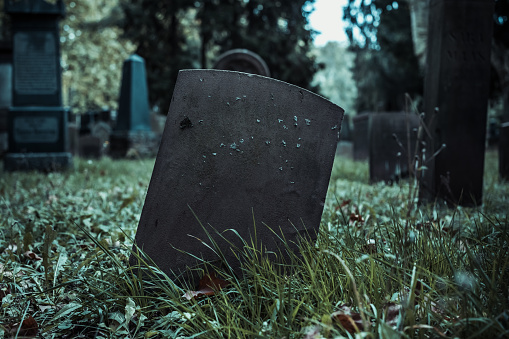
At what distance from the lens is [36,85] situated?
820 cm

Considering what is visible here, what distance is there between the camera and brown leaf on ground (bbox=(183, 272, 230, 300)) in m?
1.74

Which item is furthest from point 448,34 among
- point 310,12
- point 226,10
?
point 310,12

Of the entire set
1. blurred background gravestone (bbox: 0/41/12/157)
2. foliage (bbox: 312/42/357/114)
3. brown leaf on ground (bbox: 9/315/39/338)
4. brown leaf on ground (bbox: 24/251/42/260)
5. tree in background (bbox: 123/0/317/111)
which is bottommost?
brown leaf on ground (bbox: 9/315/39/338)

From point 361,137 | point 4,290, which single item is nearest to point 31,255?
point 4,290

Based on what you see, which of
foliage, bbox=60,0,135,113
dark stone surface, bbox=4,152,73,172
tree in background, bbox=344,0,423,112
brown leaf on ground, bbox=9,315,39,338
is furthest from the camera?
foliage, bbox=60,0,135,113

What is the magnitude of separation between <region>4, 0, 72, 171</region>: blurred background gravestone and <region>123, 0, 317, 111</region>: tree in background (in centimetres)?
652

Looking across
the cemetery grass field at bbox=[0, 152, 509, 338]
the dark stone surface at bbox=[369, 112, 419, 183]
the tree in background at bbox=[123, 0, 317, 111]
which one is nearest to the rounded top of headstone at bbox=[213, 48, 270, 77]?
the dark stone surface at bbox=[369, 112, 419, 183]

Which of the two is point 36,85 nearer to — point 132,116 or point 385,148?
point 132,116

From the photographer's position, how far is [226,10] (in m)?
14.0

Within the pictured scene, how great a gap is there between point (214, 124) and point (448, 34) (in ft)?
8.83

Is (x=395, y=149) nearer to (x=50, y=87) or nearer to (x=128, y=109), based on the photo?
(x=50, y=87)

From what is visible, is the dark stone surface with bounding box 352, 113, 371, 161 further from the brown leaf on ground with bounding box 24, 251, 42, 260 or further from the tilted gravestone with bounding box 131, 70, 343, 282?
the brown leaf on ground with bounding box 24, 251, 42, 260

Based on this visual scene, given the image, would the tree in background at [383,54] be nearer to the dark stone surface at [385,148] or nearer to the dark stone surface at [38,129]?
the dark stone surface at [385,148]

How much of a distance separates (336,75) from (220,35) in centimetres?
4005
